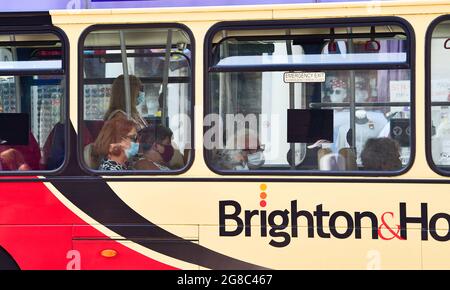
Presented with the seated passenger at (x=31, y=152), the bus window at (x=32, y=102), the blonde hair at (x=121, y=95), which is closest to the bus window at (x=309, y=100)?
the blonde hair at (x=121, y=95)

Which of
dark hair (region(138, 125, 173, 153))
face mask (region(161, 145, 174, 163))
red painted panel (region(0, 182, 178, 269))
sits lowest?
red painted panel (region(0, 182, 178, 269))

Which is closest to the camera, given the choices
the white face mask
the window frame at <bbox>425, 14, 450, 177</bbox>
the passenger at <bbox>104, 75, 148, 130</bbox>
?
the window frame at <bbox>425, 14, 450, 177</bbox>

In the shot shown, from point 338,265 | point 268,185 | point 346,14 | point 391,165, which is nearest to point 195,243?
point 268,185

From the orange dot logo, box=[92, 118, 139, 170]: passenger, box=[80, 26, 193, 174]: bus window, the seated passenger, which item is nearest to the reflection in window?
the orange dot logo

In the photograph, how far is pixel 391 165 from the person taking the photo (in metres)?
4.75

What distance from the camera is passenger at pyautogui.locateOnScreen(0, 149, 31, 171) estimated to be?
5109 millimetres

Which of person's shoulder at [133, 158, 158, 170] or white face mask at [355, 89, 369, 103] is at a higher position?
white face mask at [355, 89, 369, 103]

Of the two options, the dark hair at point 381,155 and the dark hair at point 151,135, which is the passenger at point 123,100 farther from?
the dark hair at point 381,155

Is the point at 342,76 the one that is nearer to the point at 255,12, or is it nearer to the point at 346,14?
the point at 346,14

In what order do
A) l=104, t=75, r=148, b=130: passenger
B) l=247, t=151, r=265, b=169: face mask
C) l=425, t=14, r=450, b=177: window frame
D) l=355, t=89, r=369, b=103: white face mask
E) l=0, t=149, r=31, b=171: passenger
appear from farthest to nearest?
l=0, t=149, r=31, b=171: passenger < l=104, t=75, r=148, b=130: passenger < l=247, t=151, r=265, b=169: face mask < l=355, t=89, r=369, b=103: white face mask < l=425, t=14, r=450, b=177: window frame

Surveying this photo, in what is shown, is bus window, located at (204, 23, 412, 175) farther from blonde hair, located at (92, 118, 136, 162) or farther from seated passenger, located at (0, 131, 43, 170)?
seated passenger, located at (0, 131, 43, 170)

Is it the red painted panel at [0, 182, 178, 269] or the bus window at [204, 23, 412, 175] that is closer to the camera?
the bus window at [204, 23, 412, 175]

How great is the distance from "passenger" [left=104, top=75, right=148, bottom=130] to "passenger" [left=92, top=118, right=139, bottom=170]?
0.04m

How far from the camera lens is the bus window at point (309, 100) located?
474 cm
